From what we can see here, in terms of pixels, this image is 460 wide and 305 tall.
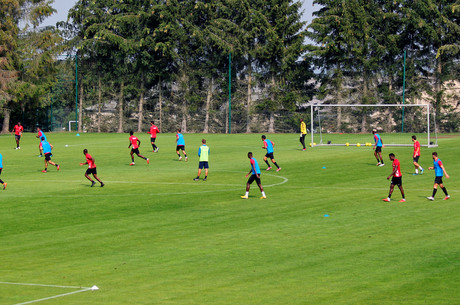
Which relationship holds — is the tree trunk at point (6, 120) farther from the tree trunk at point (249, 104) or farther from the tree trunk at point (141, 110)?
the tree trunk at point (249, 104)

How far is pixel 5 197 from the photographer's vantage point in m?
31.5

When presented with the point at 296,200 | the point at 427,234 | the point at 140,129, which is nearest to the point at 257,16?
the point at 140,129

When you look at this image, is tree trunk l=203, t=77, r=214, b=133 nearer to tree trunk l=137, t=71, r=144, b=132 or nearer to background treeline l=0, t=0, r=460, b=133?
background treeline l=0, t=0, r=460, b=133

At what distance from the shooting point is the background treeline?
8006 cm

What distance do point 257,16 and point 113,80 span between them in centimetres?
2002

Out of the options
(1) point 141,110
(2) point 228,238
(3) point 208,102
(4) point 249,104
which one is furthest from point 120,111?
(2) point 228,238

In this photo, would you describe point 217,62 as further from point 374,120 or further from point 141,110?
point 374,120

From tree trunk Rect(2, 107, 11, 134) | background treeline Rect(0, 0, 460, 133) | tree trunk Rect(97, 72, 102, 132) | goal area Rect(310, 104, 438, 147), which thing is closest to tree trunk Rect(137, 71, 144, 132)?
background treeline Rect(0, 0, 460, 133)

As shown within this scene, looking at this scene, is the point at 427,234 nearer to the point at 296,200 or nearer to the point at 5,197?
the point at 296,200

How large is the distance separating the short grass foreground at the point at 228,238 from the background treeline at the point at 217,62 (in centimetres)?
4129

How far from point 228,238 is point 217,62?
66.0 meters

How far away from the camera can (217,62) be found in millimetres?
86812

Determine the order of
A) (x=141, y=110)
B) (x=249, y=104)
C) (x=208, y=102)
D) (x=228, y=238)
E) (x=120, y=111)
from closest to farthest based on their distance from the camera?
(x=228, y=238)
(x=249, y=104)
(x=208, y=102)
(x=141, y=110)
(x=120, y=111)

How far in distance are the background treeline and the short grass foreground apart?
41.3m
